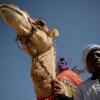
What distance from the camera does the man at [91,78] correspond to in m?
3.60

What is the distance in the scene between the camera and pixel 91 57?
384 centimetres

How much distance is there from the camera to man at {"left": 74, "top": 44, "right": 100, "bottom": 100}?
3598 millimetres

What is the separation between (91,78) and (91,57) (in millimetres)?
207

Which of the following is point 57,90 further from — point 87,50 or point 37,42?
point 37,42

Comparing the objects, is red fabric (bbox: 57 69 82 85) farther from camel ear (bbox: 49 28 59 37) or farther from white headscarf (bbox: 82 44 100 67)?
white headscarf (bbox: 82 44 100 67)

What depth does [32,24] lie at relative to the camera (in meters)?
4.79

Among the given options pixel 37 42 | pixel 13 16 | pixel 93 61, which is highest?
pixel 13 16

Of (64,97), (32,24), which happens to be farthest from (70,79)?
(64,97)

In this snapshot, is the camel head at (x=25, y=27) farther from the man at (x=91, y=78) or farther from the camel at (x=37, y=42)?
the man at (x=91, y=78)

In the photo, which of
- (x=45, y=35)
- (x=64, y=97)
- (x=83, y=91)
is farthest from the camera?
(x=45, y=35)

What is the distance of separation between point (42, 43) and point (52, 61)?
231 mm

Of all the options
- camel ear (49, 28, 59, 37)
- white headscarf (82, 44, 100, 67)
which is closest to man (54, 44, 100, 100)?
white headscarf (82, 44, 100, 67)

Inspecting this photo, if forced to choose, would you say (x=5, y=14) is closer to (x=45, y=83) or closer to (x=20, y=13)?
(x=20, y=13)

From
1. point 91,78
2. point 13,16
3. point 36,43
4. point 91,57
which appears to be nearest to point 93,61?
point 91,57
